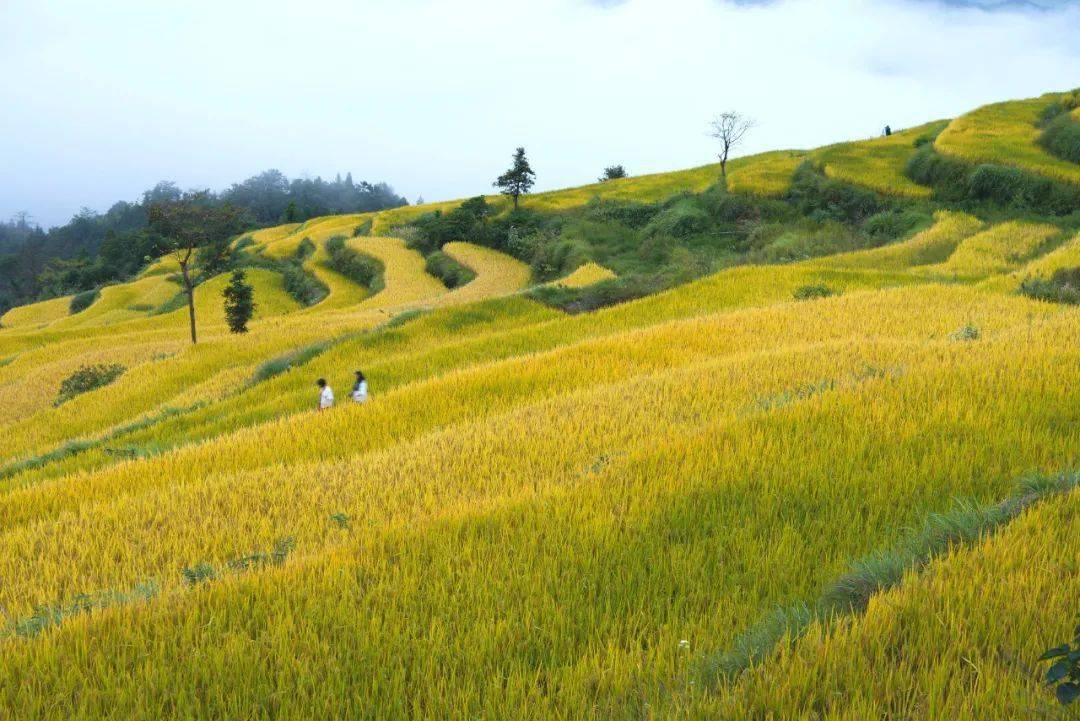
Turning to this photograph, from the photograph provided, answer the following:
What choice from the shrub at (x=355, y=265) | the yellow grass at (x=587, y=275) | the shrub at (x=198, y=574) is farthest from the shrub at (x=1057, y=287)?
the shrub at (x=355, y=265)

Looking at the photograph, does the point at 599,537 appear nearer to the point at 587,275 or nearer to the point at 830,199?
the point at 587,275

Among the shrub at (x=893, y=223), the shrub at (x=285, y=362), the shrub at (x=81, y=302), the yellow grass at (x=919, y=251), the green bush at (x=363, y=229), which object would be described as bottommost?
the shrub at (x=285, y=362)

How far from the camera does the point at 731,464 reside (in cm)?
593

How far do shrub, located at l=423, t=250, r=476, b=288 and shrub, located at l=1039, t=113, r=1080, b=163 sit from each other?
3461cm

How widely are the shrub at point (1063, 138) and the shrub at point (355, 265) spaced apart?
41.3m

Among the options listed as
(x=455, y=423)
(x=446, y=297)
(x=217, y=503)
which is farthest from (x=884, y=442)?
(x=446, y=297)

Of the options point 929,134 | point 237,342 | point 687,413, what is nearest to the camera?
point 687,413

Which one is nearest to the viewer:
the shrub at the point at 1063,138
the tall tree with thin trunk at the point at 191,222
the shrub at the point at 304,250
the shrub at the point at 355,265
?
the tall tree with thin trunk at the point at 191,222

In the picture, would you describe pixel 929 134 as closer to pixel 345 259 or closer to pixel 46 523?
pixel 345 259

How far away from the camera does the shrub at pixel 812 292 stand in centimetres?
1925

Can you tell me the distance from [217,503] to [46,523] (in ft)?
5.45

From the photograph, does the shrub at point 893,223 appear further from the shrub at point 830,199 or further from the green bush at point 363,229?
the green bush at point 363,229

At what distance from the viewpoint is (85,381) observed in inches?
904

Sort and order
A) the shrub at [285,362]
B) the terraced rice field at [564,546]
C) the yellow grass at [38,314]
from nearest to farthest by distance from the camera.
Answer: the terraced rice field at [564,546] < the shrub at [285,362] < the yellow grass at [38,314]
